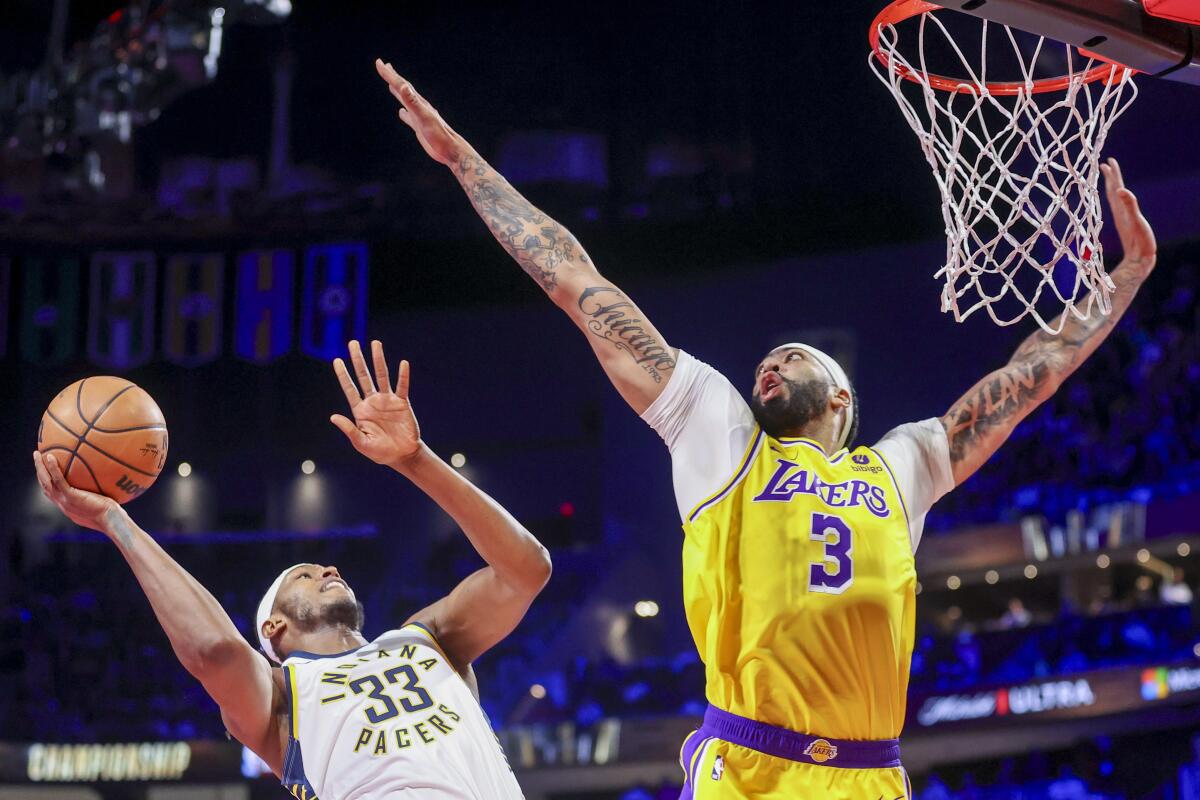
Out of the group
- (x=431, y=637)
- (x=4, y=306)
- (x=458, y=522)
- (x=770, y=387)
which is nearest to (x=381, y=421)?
(x=458, y=522)

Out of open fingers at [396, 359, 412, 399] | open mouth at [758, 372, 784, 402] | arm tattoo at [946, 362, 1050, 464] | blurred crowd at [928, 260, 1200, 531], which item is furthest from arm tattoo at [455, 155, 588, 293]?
blurred crowd at [928, 260, 1200, 531]

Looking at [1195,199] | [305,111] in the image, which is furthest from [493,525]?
[305,111]

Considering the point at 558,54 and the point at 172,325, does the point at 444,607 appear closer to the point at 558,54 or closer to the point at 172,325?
the point at 558,54

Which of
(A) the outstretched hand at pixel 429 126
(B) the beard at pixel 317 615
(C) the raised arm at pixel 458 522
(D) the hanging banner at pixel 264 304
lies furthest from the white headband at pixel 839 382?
(D) the hanging banner at pixel 264 304

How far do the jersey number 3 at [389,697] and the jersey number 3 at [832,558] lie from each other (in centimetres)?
117

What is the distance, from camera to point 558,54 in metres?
15.6

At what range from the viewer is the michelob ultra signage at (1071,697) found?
1061 cm

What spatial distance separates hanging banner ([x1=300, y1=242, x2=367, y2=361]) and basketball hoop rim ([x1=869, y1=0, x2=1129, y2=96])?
13.0 m

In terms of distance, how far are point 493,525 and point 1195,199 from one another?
12.5m

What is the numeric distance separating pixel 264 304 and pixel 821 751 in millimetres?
15296

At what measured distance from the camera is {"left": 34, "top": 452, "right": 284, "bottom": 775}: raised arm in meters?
3.07

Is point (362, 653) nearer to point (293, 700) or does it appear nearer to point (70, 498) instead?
point (293, 700)

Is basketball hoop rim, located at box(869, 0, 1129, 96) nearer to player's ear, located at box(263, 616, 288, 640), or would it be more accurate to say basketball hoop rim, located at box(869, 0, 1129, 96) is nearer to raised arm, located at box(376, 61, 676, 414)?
raised arm, located at box(376, 61, 676, 414)

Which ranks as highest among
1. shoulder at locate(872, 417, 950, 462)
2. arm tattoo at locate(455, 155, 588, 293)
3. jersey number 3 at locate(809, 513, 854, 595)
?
arm tattoo at locate(455, 155, 588, 293)
